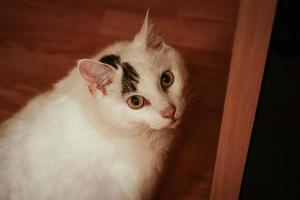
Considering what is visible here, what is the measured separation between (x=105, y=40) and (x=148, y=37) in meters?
0.59

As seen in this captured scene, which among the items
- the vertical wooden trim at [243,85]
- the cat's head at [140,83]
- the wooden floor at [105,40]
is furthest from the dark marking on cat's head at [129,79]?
the wooden floor at [105,40]

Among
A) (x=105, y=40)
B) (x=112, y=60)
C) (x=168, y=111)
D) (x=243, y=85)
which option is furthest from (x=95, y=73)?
(x=105, y=40)

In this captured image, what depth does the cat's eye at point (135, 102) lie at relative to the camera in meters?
0.89

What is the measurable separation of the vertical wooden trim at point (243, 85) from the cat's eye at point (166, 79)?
9.2 inches

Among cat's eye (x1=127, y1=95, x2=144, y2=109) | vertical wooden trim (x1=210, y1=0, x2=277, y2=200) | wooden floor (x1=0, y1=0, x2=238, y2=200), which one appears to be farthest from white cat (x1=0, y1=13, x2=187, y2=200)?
wooden floor (x1=0, y1=0, x2=238, y2=200)

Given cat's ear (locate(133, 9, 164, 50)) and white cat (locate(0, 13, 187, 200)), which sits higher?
cat's ear (locate(133, 9, 164, 50))

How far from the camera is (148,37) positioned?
3.10 ft

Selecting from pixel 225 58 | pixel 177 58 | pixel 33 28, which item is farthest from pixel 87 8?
pixel 177 58

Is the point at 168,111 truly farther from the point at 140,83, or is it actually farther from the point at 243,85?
the point at 243,85

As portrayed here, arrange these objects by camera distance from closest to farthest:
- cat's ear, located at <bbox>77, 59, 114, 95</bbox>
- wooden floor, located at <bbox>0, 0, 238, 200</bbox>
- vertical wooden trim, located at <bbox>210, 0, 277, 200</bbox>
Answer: vertical wooden trim, located at <bbox>210, 0, 277, 200</bbox>
cat's ear, located at <bbox>77, 59, 114, 95</bbox>
wooden floor, located at <bbox>0, 0, 238, 200</bbox>

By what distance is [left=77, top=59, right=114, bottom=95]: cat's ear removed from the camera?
0.86m

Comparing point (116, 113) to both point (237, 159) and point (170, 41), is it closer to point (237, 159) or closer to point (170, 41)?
point (237, 159)

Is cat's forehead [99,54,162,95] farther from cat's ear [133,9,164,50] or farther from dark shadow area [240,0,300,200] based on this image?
dark shadow area [240,0,300,200]

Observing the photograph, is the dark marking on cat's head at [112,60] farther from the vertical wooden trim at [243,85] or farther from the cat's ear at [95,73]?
the vertical wooden trim at [243,85]
